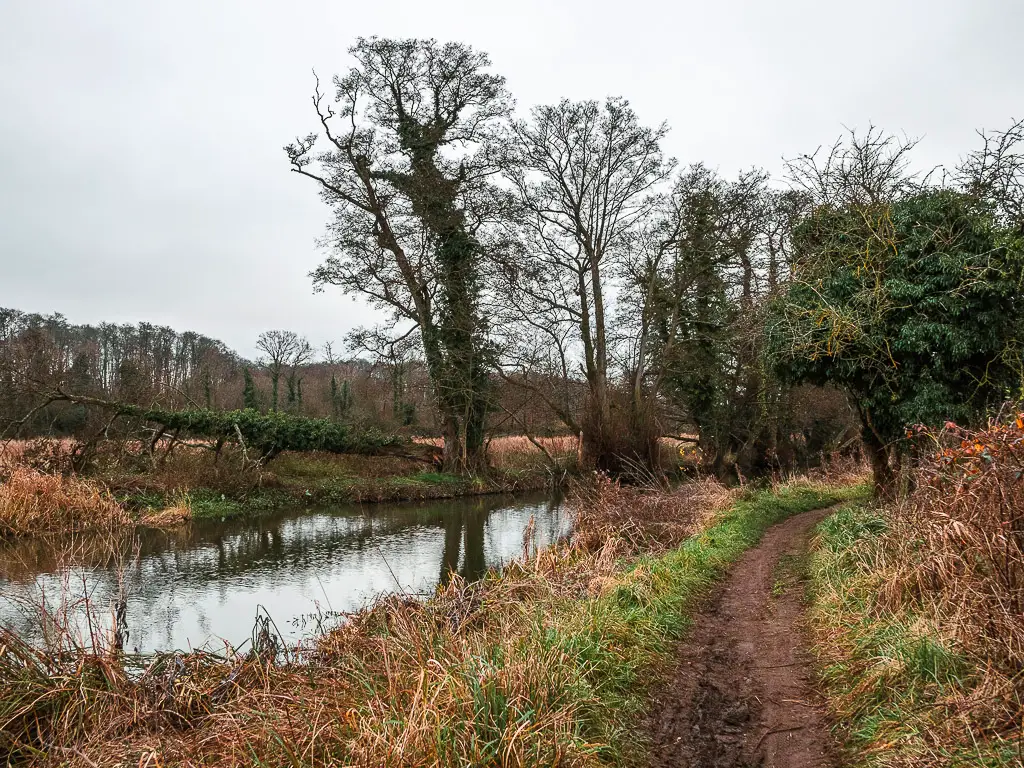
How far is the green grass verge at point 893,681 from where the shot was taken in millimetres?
3061

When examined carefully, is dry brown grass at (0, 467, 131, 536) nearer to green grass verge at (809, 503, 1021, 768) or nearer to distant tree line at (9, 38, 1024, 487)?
distant tree line at (9, 38, 1024, 487)

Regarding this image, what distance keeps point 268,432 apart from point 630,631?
17.8 metres

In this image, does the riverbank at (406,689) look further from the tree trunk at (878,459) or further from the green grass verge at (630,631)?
the tree trunk at (878,459)

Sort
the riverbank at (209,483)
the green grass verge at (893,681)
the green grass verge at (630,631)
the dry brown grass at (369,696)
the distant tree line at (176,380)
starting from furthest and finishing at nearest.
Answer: the distant tree line at (176,380) < the riverbank at (209,483) < the green grass verge at (630,631) < the dry brown grass at (369,696) < the green grass verge at (893,681)

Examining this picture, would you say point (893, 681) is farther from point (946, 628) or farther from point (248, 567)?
point (248, 567)

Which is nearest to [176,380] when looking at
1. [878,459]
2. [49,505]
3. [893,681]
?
[49,505]

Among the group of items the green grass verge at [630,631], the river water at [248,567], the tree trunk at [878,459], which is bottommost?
the river water at [248,567]

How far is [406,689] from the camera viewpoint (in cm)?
382

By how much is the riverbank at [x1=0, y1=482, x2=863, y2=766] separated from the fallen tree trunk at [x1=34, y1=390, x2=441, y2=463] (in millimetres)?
14686

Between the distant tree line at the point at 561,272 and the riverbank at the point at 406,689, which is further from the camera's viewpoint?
the distant tree line at the point at 561,272

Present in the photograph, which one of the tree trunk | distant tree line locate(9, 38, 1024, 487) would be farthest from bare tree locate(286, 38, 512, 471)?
the tree trunk

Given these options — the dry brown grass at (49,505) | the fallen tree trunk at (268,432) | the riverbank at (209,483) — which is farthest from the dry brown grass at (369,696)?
the fallen tree trunk at (268,432)

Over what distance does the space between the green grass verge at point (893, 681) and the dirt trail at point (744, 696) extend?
0.20m

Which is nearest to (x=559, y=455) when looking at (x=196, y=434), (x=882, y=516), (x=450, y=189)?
(x=450, y=189)
